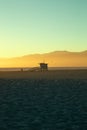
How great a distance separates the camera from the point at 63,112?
28.4 meters

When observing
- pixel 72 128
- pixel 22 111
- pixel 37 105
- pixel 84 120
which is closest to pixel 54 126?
pixel 72 128

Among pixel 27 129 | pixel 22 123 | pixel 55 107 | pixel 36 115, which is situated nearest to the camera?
pixel 27 129

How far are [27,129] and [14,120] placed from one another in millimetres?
3415

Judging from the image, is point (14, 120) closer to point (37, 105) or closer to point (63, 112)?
point (63, 112)

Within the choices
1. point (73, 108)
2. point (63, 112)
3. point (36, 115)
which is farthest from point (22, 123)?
point (73, 108)

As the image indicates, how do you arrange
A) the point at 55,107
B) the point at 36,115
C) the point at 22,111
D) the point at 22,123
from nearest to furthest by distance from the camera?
the point at 22,123
the point at 36,115
the point at 22,111
the point at 55,107

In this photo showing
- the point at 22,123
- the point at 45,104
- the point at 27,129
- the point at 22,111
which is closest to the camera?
the point at 27,129

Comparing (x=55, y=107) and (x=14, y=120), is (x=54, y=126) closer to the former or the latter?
(x=14, y=120)

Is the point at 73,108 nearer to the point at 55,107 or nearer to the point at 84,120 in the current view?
the point at 55,107

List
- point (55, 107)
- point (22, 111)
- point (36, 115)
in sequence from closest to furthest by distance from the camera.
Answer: point (36, 115) → point (22, 111) → point (55, 107)

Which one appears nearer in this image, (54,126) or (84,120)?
(54,126)

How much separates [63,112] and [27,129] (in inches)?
272

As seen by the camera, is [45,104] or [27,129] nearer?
[27,129]

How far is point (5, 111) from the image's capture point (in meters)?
29.8
